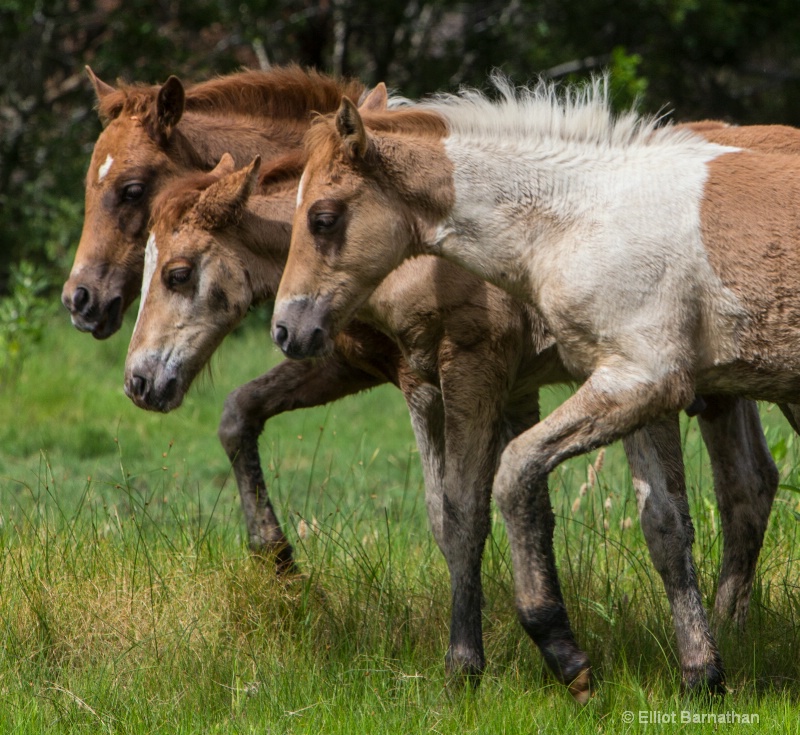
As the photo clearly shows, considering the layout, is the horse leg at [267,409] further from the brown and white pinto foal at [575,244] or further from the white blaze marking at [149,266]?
the brown and white pinto foal at [575,244]

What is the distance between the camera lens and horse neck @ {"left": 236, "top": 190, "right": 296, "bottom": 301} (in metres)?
4.63

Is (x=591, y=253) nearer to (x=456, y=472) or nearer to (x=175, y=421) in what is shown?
(x=456, y=472)

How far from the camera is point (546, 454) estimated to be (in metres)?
3.55

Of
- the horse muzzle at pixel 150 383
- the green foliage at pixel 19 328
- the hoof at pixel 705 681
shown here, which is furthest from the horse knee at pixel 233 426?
the green foliage at pixel 19 328

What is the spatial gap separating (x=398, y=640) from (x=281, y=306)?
1395 mm

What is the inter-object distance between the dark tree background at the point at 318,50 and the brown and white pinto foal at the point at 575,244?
867 centimetres

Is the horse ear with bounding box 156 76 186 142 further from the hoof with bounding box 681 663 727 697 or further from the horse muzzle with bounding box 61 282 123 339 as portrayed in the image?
the hoof with bounding box 681 663 727 697

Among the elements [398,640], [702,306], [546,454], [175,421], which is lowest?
[175,421]

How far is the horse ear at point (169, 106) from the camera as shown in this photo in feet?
17.3

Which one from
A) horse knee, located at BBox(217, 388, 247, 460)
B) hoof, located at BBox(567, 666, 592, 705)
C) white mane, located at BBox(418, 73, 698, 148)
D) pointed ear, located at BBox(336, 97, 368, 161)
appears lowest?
hoof, located at BBox(567, 666, 592, 705)

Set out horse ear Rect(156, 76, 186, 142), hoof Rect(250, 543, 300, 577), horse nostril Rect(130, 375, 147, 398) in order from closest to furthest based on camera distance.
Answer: horse nostril Rect(130, 375, 147, 398), hoof Rect(250, 543, 300, 577), horse ear Rect(156, 76, 186, 142)

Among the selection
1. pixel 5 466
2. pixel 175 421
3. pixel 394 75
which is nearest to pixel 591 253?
pixel 5 466

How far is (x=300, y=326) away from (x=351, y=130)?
0.67 meters

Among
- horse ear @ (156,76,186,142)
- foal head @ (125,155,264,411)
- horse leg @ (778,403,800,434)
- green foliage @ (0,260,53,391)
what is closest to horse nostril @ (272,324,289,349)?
foal head @ (125,155,264,411)
